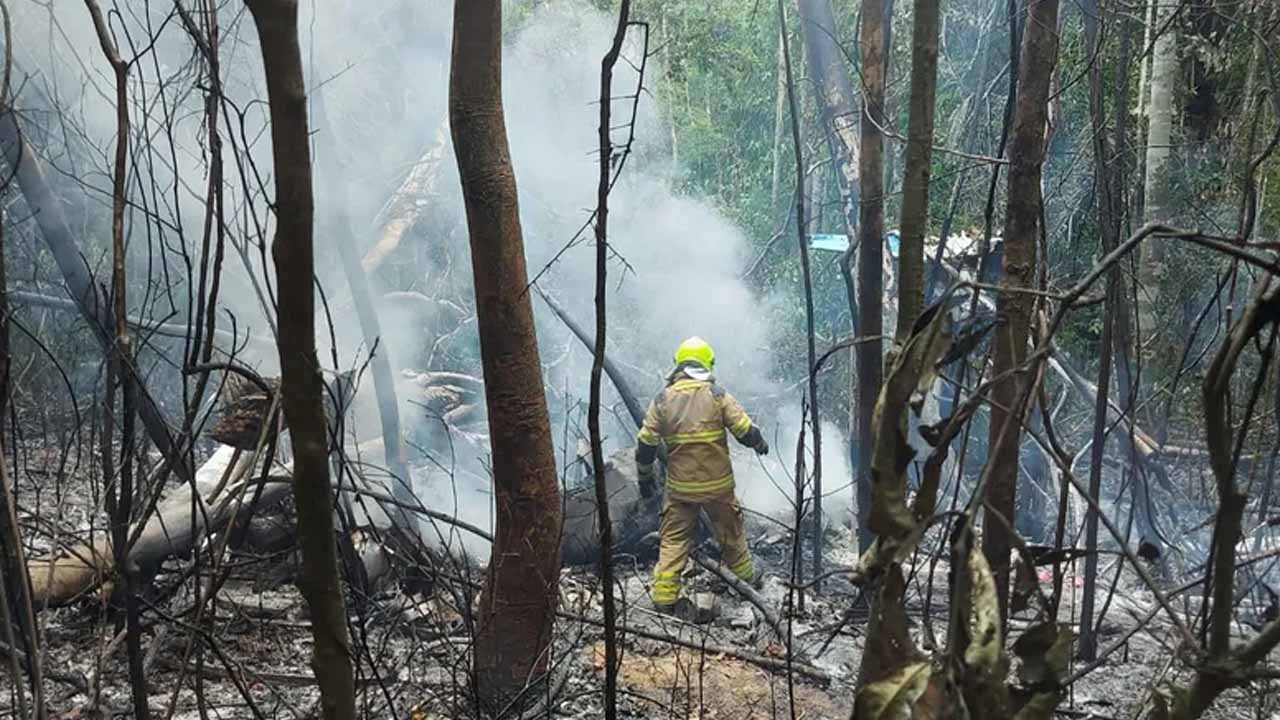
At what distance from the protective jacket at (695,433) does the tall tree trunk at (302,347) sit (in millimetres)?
5328

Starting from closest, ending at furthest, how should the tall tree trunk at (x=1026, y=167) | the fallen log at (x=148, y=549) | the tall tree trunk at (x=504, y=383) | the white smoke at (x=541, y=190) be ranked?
the tall tree trunk at (x=1026, y=167)
the tall tree trunk at (x=504, y=383)
the fallen log at (x=148, y=549)
the white smoke at (x=541, y=190)

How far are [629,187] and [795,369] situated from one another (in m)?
5.37

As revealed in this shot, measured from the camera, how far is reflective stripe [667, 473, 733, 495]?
683cm

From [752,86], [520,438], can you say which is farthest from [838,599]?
[752,86]

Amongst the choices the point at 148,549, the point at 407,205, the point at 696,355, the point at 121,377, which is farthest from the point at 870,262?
the point at 407,205

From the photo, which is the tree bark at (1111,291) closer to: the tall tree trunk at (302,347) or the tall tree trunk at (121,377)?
the tall tree trunk at (302,347)


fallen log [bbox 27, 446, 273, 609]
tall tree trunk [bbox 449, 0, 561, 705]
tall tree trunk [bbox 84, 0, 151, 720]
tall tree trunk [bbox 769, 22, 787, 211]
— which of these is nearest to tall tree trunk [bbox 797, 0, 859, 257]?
tall tree trunk [bbox 449, 0, 561, 705]

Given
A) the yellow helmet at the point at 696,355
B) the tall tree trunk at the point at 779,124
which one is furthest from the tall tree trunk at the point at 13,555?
the tall tree trunk at the point at 779,124

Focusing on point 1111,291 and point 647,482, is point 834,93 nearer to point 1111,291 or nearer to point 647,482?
point 647,482

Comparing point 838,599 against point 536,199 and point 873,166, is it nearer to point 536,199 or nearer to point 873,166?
point 873,166

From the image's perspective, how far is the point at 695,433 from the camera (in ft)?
22.4

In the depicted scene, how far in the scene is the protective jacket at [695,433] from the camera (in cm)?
686

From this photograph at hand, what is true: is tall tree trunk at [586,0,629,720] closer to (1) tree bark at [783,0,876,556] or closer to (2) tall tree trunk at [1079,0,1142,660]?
(2) tall tree trunk at [1079,0,1142,660]

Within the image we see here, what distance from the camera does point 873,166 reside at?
570cm
